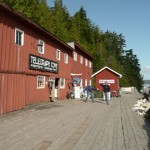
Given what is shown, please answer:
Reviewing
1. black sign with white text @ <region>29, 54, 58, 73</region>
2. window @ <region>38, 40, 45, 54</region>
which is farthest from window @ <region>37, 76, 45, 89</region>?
window @ <region>38, 40, 45, 54</region>

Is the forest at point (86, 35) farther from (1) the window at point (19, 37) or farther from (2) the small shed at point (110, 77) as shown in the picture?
(1) the window at point (19, 37)

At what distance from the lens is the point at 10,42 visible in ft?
53.6

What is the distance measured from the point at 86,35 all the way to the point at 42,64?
7029cm

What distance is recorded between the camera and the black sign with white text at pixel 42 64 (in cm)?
1958

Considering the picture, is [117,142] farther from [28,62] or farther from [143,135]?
[28,62]

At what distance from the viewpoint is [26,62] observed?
738 inches

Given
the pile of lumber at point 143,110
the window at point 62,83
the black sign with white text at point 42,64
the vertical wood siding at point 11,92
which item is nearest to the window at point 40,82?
the black sign with white text at point 42,64

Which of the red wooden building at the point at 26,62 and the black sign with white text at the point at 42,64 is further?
the black sign with white text at the point at 42,64

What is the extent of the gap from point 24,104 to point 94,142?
993 centimetres

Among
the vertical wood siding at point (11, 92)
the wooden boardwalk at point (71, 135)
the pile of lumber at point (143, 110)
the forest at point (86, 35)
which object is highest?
the forest at point (86, 35)

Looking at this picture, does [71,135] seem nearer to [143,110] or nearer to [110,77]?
[143,110]

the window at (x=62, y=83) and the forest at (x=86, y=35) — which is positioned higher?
the forest at (x=86, y=35)

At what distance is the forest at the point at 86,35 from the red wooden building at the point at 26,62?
1518cm

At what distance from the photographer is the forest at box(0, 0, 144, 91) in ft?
167
